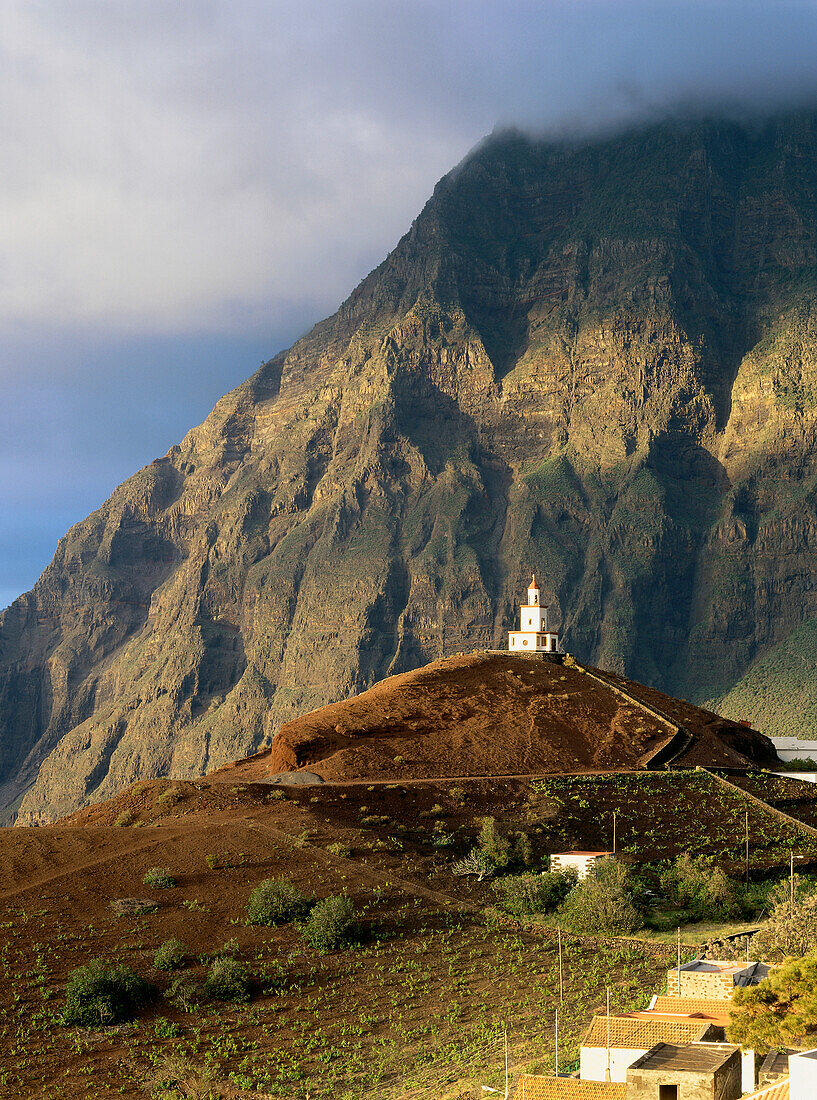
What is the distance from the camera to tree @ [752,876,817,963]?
145 feet

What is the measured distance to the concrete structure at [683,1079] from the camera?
26.3 m

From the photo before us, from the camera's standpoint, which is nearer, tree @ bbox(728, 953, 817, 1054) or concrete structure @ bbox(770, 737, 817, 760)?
tree @ bbox(728, 953, 817, 1054)

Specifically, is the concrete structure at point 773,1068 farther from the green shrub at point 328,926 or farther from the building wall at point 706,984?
the green shrub at point 328,926

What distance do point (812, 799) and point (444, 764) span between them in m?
20.3

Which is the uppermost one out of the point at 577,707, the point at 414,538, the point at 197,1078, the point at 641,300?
the point at 641,300

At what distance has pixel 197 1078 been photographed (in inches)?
1532

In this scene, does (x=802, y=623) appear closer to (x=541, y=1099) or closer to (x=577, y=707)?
(x=577, y=707)

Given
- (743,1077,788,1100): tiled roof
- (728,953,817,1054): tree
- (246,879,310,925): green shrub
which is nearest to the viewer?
(743,1077,788,1100): tiled roof

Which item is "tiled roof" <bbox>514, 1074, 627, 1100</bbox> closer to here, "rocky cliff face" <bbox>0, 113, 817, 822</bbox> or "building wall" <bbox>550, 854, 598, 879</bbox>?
"building wall" <bbox>550, 854, 598, 879</bbox>

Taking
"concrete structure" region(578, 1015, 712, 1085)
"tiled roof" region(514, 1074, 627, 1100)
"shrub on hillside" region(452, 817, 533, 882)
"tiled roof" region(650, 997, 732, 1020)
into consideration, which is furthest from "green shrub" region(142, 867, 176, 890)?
"tiled roof" region(514, 1074, 627, 1100)

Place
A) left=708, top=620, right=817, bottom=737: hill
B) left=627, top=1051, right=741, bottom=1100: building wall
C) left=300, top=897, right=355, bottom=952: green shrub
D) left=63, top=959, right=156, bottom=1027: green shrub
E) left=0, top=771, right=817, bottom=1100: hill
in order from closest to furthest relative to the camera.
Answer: left=627, top=1051, right=741, bottom=1100: building wall, left=0, top=771, right=817, bottom=1100: hill, left=63, top=959, right=156, bottom=1027: green shrub, left=300, top=897, right=355, bottom=952: green shrub, left=708, top=620, right=817, bottom=737: hill

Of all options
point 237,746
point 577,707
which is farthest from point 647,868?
point 237,746

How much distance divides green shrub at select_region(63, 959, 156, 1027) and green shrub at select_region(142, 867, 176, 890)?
28.2 feet

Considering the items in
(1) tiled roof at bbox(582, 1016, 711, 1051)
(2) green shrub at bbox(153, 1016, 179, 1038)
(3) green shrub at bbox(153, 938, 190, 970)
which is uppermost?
(1) tiled roof at bbox(582, 1016, 711, 1051)
